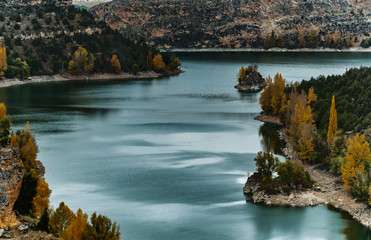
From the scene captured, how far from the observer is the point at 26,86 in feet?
454

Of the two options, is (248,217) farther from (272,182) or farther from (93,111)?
(93,111)

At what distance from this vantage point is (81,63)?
6147 inches

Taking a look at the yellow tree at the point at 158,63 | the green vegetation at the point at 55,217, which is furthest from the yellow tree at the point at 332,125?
the yellow tree at the point at 158,63

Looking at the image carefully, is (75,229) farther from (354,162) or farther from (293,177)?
(354,162)

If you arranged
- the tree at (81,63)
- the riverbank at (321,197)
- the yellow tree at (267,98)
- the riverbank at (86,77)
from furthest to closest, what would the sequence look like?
the tree at (81,63) → the riverbank at (86,77) → the yellow tree at (267,98) → the riverbank at (321,197)

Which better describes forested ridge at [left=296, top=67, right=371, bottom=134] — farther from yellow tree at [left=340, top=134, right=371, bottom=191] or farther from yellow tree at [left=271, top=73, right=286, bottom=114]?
yellow tree at [left=340, top=134, right=371, bottom=191]

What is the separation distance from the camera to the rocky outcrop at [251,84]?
132625 millimetres

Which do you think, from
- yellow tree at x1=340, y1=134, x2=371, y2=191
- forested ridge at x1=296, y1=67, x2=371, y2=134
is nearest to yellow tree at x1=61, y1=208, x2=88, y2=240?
yellow tree at x1=340, y1=134, x2=371, y2=191

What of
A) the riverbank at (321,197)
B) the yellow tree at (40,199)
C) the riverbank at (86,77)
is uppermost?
the riverbank at (86,77)

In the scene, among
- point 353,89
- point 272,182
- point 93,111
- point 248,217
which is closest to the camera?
point 248,217

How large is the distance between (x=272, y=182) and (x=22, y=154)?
24178mm

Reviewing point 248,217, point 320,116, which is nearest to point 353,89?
point 320,116

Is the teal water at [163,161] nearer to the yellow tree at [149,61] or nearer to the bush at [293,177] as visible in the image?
the bush at [293,177]

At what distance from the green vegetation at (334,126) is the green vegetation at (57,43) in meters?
74.4
